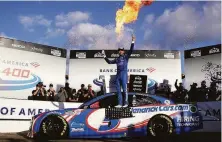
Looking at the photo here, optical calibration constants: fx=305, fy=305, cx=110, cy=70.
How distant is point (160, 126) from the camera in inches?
334

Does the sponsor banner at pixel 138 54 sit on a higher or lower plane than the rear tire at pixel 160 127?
higher

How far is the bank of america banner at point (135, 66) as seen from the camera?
1683 cm

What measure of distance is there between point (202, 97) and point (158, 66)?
15.6 feet

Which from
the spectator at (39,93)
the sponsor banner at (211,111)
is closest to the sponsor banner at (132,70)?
the spectator at (39,93)

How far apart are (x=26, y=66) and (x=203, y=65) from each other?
9238 mm

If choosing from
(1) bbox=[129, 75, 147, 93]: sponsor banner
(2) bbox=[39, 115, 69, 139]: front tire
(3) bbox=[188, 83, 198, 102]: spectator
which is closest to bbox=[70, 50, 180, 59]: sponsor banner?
(1) bbox=[129, 75, 147, 93]: sponsor banner

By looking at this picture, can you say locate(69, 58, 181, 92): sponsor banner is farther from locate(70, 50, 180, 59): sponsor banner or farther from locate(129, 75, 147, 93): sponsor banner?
locate(129, 75, 147, 93): sponsor banner

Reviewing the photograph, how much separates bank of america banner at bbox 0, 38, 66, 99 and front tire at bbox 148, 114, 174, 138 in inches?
346

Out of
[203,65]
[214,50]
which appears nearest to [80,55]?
[203,65]

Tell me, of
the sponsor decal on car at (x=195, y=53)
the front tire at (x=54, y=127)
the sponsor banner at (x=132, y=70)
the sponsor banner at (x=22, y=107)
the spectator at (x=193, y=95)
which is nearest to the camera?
the front tire at (x=54, y=127)

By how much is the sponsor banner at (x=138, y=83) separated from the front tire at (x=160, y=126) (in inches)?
230

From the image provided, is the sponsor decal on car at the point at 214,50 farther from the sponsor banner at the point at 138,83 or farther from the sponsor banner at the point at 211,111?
the sponsor banner at the point at 211,111

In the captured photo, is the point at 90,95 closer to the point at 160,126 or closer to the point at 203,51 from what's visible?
the point at 160,126

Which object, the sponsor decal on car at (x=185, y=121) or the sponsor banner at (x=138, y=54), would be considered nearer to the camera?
the sponsor decal on car at (x=185, y=121)
